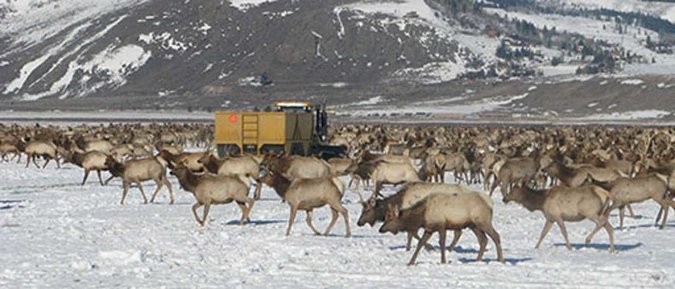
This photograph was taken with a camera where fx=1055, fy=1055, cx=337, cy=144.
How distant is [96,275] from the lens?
13289mm

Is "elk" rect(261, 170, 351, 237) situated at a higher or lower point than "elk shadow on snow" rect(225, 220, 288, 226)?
higher

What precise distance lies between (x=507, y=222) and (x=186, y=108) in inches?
5663

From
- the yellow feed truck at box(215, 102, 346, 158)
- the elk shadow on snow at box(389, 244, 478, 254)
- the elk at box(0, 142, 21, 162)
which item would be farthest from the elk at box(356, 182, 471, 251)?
the elk at box(0, 142, 21, 162)

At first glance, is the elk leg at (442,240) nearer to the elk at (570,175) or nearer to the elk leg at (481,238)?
the elk leg at (481,238)

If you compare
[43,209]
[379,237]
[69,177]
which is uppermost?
[379,237]

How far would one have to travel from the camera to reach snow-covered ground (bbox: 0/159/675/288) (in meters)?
13.1

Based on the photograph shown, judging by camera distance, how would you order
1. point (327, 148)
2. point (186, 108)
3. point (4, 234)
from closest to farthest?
point (4, 234)
point (327, 148)
point (186, 108)

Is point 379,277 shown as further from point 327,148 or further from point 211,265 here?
point 327,148

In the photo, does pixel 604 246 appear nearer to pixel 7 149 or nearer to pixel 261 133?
pixel 261 133

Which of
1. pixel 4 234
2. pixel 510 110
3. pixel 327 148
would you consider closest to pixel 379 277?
pixel 4 234

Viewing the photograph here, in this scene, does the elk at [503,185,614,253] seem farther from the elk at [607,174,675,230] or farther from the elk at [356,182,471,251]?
the elk at [607,174,675,230]

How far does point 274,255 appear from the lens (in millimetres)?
15430

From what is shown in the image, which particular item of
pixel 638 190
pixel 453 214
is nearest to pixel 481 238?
pixel 453 214

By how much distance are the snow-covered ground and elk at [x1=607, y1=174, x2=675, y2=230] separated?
567mm
